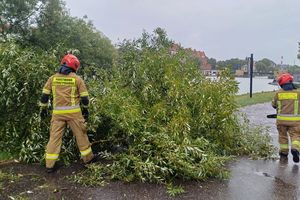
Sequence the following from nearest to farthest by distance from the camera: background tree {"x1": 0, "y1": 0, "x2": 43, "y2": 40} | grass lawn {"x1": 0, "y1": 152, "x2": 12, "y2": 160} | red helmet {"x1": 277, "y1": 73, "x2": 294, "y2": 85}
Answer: grass lawn {"x1": 0, "y1": 152, "x2": 12, "y2": 160}
red helmet {"x1": 277, "y1": 73, "x2": 294, "y2": 85}
background tree {"x1": 0, "y1": 0, "x2": 43, "y2": 40}

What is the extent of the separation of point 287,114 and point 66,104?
389 cm

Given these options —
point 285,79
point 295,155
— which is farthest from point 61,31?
point 295,155

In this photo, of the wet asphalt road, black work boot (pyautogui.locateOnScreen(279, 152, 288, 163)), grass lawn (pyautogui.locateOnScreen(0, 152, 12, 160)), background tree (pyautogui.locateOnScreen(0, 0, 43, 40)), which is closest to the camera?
the wet asphalt road

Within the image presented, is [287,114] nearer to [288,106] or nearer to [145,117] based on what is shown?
[288,106]

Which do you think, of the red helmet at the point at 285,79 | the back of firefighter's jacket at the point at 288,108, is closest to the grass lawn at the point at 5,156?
the back of firefighter's jacket at the point at 288,108

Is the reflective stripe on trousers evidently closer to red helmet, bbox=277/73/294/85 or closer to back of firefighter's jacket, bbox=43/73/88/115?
back of firefighter's jacket, bbox=43/73/88/115

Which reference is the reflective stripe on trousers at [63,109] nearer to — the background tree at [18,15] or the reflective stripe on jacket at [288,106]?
the reflective stripe on jacket at [288,106]

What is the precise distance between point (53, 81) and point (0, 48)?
58.7 inches

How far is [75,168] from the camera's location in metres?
4.97

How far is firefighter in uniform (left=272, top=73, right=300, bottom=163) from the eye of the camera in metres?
5.82

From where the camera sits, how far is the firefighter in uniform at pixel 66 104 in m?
4.86

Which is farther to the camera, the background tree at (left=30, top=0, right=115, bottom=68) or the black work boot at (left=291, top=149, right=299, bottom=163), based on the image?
the background tree at (left=30, top=0, right=115, bottom=68)

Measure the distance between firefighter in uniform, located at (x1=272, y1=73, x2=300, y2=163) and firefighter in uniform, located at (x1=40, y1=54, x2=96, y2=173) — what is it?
351cm

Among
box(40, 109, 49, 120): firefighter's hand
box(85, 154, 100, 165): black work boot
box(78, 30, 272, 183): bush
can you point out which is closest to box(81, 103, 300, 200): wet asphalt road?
box(78, 30, 272, 183): bush
